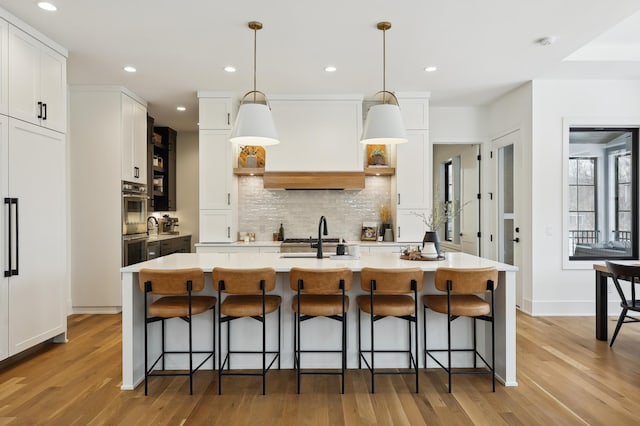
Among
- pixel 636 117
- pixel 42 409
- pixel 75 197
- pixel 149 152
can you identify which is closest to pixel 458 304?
pixel 42 409

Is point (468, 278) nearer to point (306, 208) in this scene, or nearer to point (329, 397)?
point (329, 397)

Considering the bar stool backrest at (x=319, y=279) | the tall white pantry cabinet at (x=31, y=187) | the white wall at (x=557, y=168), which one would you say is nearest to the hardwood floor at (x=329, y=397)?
the tall white pantry cabinet at (x=31, y=187)

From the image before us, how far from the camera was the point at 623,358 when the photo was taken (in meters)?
3.67

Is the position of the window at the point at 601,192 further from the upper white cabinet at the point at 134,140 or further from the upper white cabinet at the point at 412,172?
the upper white cabinet at the point at 134,140

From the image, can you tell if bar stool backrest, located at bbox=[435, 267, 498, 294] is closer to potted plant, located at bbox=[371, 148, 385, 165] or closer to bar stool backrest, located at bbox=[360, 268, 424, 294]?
bar stool backrest, located at bbox=[360, 268, 424, 294]

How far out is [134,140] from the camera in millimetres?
5672

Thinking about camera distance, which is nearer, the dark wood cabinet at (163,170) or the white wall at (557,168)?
the white wall at (557,168)

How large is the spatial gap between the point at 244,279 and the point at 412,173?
11.5 feet

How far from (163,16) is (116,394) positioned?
291 cm

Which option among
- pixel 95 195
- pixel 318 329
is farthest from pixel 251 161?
pixel 318 329

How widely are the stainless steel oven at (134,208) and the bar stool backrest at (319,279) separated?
11.1 feet

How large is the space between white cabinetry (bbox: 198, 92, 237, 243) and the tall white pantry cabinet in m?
1.79

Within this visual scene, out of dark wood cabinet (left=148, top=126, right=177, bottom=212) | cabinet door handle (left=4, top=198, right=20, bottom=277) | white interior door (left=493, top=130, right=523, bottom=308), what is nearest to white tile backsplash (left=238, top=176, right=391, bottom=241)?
white interior door (left=493, top=130, right=523, bottom=308)

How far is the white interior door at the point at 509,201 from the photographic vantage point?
5.58 meters
